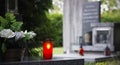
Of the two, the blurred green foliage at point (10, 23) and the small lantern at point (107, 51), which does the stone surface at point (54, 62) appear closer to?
the blurred green foliage at point (10, 23)

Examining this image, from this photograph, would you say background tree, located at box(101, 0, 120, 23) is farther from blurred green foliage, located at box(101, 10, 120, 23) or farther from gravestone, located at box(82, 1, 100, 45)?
gravestone, located at box(82, 1, 100, 45)

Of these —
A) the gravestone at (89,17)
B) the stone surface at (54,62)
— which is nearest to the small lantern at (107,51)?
the gravestone at (89,17)

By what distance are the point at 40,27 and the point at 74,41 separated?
425 cm

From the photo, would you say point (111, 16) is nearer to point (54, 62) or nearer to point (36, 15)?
point (36, 15)

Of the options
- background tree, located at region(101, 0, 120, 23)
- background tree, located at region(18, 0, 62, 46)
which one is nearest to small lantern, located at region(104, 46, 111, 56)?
background tree, located at region(18, 0, 62, 46)

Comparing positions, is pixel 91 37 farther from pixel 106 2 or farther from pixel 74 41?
pixel 106 2

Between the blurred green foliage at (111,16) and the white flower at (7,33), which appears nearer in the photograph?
the white flower at (7,33)

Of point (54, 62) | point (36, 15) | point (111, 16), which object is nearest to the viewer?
point (54, 62)

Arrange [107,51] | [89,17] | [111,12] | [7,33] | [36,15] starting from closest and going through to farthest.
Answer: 1. [7,33]
2. [36,15]
3. [107,51]
4. [89,17]
5. [111,12]

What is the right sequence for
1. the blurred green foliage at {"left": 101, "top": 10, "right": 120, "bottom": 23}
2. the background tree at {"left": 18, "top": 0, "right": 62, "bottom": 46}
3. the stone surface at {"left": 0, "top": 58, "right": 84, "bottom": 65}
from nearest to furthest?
the stone surface at {"left": 0, "top": 58, "right": 84, "bottom": 65}
the background tree at {"left": 18, "top": 0, "right": 62, "bottom": 46}
the blurred green foliage at {"left": 101, "top": 10, "right": 120, "bottom": 23}

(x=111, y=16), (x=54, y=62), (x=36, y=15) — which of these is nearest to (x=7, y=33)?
(x=54, y=62)

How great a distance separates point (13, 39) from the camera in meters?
4.22

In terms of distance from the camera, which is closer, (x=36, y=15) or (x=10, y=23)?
(x=10, y=23)

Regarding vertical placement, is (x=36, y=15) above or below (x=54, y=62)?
above
